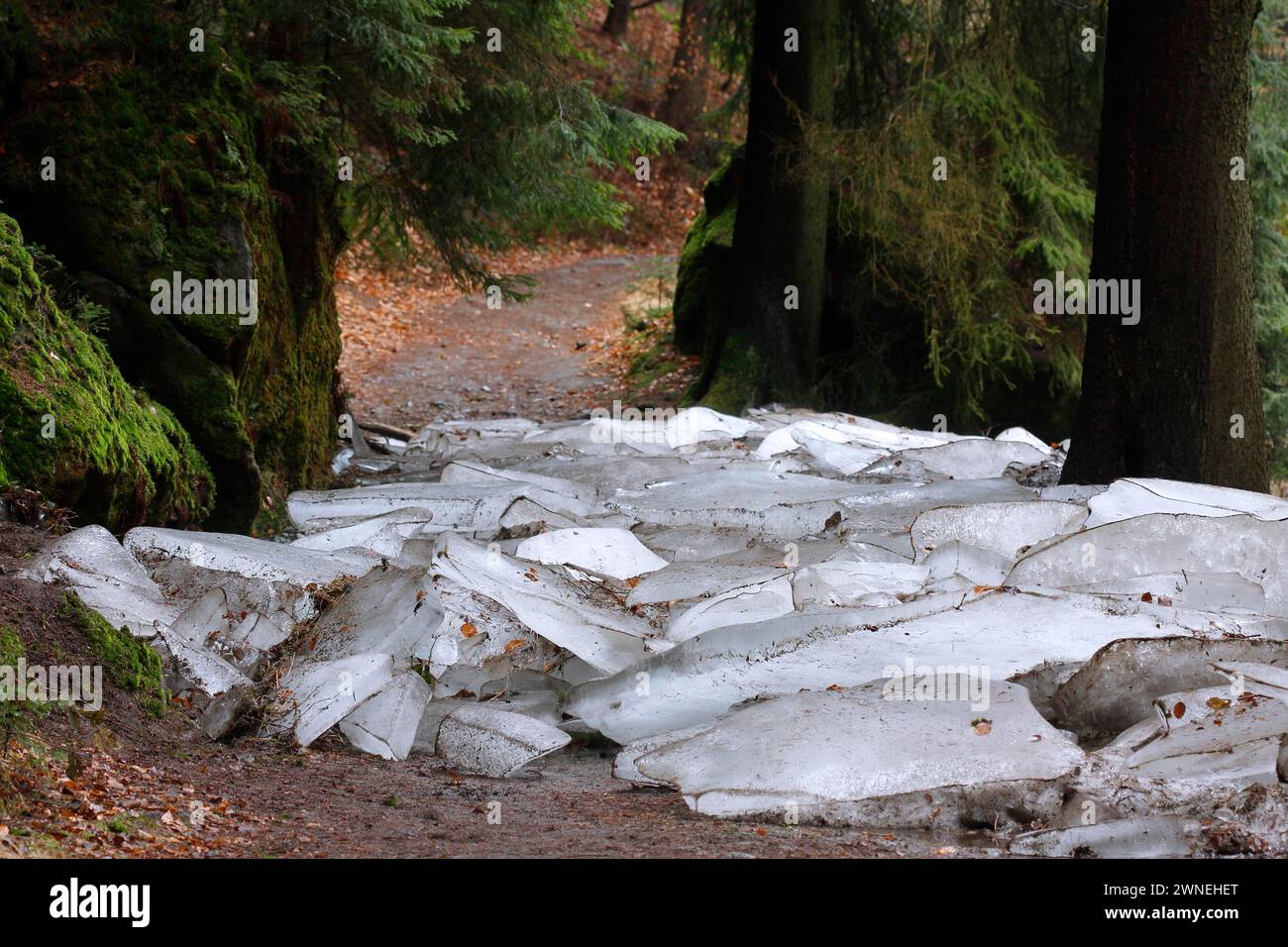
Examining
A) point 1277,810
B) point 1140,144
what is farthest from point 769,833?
point 1140,144

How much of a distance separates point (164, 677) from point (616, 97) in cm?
2151

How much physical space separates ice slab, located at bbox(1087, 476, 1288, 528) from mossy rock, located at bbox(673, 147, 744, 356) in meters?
8.53

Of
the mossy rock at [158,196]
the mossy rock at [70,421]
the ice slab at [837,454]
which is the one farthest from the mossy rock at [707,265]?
the mossy rock at [70,421]

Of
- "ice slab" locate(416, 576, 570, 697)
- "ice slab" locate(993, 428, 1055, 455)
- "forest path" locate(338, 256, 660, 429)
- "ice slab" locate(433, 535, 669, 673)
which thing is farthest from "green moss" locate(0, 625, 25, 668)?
"forest path" locate(338, 256, 660, 429)

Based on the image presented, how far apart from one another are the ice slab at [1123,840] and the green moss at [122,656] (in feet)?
8.19

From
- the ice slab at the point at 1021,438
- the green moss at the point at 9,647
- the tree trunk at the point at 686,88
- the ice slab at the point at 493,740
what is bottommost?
the ice slab at the point at 493,740

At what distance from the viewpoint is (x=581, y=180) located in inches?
399

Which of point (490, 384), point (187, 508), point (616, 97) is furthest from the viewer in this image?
point (616, 97)

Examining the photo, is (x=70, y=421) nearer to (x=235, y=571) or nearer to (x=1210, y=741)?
(x=235, y=571)

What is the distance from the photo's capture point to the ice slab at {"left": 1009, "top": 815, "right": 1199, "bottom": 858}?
2889 mm

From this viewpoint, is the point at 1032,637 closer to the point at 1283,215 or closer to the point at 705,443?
the point at 705,443

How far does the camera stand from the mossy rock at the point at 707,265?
14.1 meters

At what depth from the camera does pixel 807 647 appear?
4.12m

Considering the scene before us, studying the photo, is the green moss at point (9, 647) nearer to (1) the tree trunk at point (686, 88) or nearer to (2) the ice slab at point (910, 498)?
(2) the ice slab at point (910, 498)
